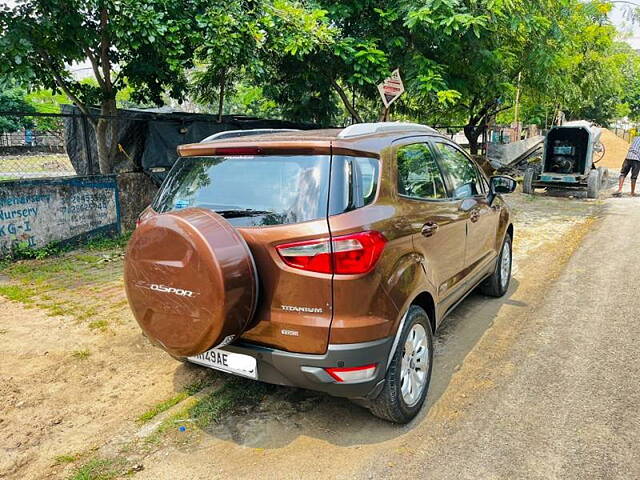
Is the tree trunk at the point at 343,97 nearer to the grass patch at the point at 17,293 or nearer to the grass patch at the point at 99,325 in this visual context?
the grass patch at the point at 17,293

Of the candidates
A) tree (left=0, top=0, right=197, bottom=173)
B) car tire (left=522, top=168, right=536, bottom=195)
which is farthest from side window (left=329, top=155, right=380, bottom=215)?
car tire (left=522, top=168, right=536, bottom=195)

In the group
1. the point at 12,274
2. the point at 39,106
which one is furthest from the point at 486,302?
the point at 39,106

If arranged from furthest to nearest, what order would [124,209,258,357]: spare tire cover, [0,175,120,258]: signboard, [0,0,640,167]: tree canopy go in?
[0,0,640,167]: tree canopy < [0,175,120,258]: signboard < [124,209,258,357]: spare tire cover

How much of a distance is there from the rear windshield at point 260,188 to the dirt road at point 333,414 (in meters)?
1.32

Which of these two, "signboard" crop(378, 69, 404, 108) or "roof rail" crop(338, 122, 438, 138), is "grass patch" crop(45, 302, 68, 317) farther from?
"signboard" crop(378, 69, 404, 108)

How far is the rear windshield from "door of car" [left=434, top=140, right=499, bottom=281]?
1.57 meters

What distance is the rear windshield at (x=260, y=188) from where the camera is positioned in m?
2.70

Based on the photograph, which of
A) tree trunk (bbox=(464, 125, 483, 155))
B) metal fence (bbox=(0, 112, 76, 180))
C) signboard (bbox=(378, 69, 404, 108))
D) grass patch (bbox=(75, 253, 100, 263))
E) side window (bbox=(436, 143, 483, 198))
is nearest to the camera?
side window (bbox=(436, 143, 483, 198))

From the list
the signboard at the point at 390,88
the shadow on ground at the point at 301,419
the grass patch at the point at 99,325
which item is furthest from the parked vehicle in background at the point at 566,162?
the grass patch at the point at 99,325

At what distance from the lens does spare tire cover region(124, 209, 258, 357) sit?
253cm

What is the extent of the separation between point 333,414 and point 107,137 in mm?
7077

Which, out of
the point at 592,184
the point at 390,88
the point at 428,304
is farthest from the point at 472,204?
the point at 592,184

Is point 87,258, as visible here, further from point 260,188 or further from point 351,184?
point 351,184

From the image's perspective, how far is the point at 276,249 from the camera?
2.64 metres
